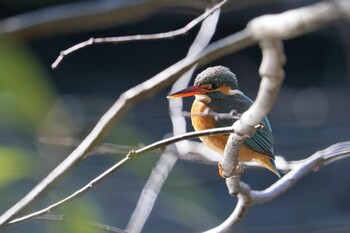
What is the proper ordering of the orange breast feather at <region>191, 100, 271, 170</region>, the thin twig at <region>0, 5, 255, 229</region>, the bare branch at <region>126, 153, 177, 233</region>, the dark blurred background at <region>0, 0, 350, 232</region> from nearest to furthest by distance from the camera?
the thin twig at <region>0, 5, 255, 229</region> → the orange breast feather at <region>191, 100, 271, 170</region> → the bare branch at <region>126, 153, 177, 233</region> → the dark blurred background at <region>0, 0, 350, 232</region>

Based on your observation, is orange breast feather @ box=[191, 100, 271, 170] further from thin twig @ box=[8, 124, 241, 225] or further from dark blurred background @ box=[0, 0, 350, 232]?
dark blurred background @ box=[0, 0, 350, 232]

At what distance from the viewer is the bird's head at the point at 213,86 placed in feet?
2.05

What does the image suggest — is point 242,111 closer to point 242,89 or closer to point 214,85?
point 214,85

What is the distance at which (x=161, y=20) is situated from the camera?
2.19 metres

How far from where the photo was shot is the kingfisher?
62 cm

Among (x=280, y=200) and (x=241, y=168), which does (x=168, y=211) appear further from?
(x=241, y=168)

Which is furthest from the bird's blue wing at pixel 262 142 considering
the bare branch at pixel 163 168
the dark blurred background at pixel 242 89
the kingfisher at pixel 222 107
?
the dark blurred background at pixel 242 89

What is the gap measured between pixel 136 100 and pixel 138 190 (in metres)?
1.44

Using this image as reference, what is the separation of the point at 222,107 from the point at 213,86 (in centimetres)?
2

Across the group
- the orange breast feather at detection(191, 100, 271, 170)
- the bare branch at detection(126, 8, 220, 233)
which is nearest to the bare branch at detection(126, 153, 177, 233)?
the bare branch at detection(126, 8, 220, 233)

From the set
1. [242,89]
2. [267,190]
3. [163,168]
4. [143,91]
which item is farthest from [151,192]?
[242,89]

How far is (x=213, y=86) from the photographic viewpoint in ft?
2.09

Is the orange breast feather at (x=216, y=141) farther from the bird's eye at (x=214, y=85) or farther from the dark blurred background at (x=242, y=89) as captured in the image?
the dark blurred background at (x=242, y=89)

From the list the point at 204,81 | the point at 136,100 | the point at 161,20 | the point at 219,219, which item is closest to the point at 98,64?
the point at 161,20
